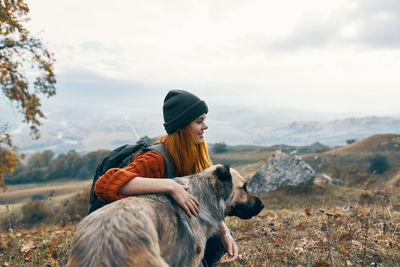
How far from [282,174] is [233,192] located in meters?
17.0

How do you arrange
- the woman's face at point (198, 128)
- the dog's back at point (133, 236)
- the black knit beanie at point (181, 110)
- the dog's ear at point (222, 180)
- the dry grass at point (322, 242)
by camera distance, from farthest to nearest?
the dry grass at point (322, 242) → the woman's face at point (198, 128) → the black knit beanie at point (181, 110) → the dog's ear at point (222, 180) → the dog's back at point (133, 236)

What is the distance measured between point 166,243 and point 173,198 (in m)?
0.54

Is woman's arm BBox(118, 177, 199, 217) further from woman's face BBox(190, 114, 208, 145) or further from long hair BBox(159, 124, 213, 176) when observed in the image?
woman's face BBox(190, 114, 208, 145)

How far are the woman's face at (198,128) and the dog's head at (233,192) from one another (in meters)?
0.54

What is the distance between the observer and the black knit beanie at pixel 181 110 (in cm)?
380

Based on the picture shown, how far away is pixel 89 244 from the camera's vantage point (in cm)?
214

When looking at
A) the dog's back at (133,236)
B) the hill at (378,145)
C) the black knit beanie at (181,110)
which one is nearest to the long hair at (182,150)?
the black knit beanie at (181,110)

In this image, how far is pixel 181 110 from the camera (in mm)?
3816

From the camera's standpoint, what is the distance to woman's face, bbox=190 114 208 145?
3.92 metres

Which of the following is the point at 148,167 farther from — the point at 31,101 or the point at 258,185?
the point at 258,185

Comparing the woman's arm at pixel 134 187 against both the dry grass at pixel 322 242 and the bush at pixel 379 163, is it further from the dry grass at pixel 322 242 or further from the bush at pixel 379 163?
the bush at pixel 379 163

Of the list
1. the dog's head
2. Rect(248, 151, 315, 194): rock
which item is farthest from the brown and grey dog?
Rect(248, 151, 315, 194): rock

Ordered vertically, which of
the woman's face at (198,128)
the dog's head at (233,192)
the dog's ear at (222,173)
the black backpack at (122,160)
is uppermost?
the woman's face at (198,128)

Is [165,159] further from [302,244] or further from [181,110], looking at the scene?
[302,244]
